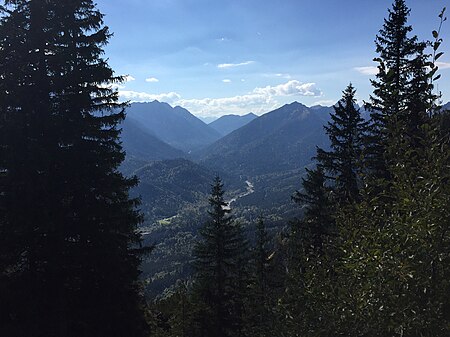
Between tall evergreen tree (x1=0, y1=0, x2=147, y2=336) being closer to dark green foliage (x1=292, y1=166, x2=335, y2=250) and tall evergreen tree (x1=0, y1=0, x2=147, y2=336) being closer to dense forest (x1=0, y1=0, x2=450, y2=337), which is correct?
dense forest (x1=0, y1=0, x2=450, y2=337)

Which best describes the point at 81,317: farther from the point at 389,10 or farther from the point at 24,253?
the point at 389,10

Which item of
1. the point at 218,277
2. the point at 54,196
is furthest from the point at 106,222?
the point at 218,277

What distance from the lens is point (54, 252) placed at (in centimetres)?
1116

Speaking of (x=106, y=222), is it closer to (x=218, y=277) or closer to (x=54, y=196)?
(x=54, y=196)

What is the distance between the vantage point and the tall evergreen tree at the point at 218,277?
22156mm

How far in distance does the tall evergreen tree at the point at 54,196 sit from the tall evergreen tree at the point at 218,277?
9974mm

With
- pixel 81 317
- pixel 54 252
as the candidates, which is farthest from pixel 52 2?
pixel 81 317

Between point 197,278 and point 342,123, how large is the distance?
512 inches

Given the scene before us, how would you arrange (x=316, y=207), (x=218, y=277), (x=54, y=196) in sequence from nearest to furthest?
1. (x=54, y=196)
2. (x=316, y=207)
3. (x=218, y=277)

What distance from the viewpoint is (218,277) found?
898 inches

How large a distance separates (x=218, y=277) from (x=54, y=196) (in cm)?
1389

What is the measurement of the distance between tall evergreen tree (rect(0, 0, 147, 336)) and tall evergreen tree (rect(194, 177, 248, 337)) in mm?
9974

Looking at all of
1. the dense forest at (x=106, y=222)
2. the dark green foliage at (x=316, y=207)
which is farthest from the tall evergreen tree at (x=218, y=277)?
the dense forest at (x=106, y=222)

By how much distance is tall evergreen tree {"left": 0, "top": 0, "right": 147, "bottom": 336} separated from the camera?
10836 millimetres
